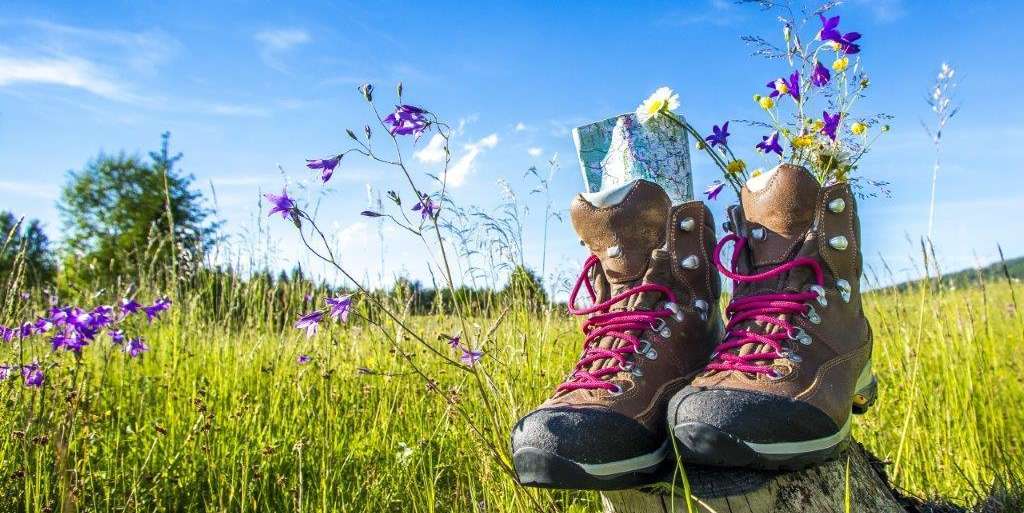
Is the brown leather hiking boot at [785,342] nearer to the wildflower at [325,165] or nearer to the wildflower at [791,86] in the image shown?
the wildflower at [791,86]

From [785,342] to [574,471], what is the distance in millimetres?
538

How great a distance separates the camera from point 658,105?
192cm

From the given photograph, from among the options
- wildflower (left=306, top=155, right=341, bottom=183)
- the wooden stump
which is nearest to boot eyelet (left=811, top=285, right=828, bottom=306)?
the wooden stump

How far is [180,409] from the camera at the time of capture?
134 inches

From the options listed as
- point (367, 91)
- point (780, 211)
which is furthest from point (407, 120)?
point (780, 211)

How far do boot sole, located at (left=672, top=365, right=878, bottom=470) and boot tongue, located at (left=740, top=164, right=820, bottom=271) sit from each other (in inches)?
16.3

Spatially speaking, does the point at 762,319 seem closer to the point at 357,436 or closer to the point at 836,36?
the point at 836,36

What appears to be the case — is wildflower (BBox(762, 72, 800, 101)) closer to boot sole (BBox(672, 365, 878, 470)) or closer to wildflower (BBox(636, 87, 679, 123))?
wildflower (BBox(636, 87, 679, 123))

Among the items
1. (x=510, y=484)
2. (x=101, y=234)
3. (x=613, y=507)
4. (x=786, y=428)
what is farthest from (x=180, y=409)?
(x=101, y=234)

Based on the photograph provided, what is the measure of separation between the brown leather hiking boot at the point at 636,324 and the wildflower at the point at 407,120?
513 mm

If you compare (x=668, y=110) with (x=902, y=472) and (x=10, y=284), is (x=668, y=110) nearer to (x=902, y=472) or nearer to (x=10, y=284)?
(x=902, y=472)

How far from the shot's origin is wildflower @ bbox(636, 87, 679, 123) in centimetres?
192

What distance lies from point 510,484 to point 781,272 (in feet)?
3.52

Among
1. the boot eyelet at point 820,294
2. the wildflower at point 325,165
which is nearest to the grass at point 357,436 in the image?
the wildflower at point 325,165
